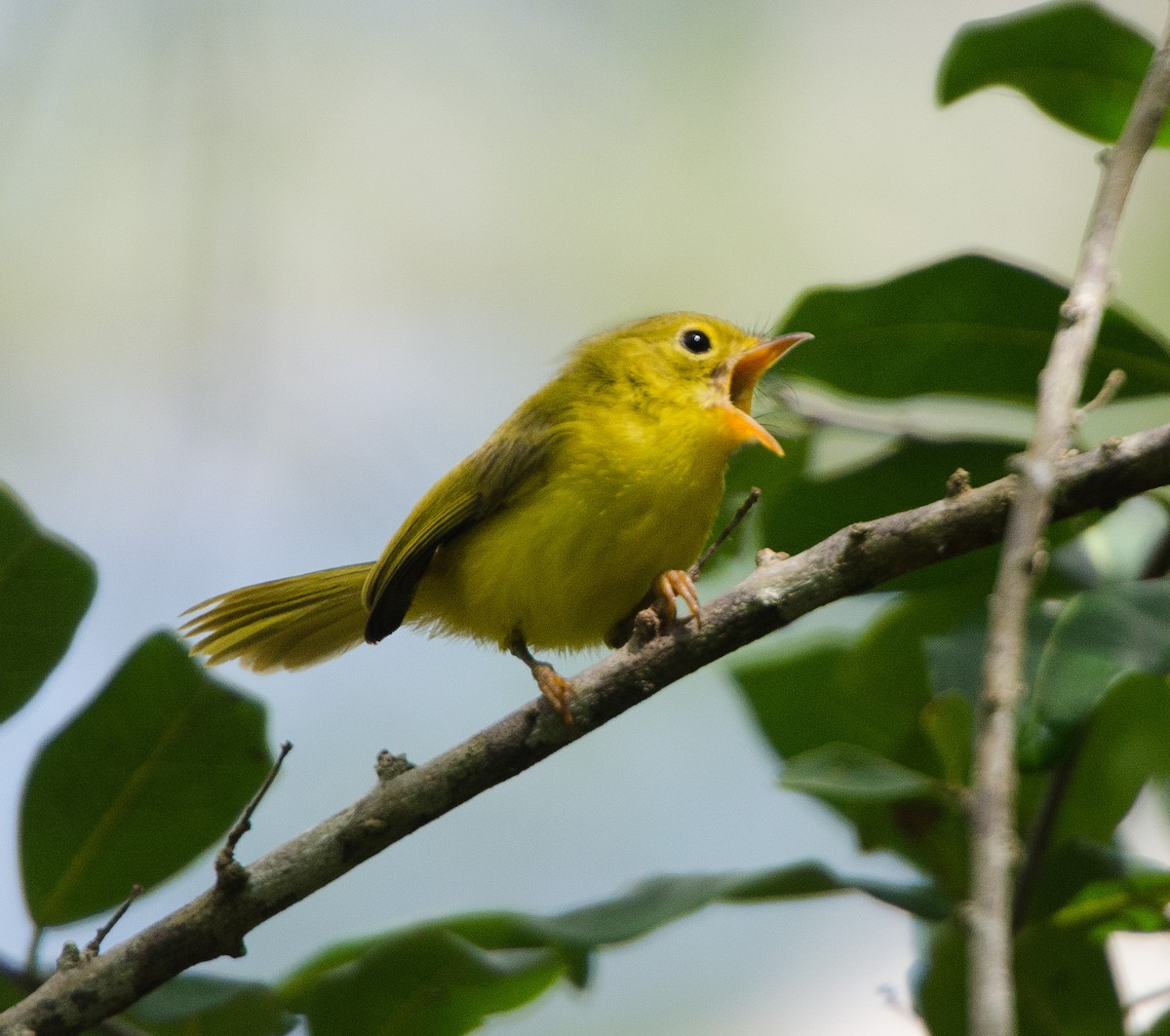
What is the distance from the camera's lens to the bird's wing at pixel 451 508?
336 centimetres

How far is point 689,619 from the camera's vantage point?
7.65ft

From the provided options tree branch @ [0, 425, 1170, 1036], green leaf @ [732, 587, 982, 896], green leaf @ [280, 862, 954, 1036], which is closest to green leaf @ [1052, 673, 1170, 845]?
green leaf @ [732, 587, 982, 896]

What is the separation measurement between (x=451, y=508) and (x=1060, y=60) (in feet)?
5.55

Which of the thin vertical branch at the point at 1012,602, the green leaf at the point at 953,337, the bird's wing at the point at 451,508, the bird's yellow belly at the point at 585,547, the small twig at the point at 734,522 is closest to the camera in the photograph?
the thin vertical branch at the point at 1012,602

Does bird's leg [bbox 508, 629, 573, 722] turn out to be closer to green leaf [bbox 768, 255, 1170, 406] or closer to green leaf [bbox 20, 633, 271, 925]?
green leaf [bbox 20, 633, 271, 925]

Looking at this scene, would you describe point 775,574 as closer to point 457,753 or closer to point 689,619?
point 689,619

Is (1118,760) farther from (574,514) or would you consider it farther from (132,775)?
(132,775)

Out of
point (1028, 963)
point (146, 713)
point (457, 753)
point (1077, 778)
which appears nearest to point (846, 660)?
point (1077, 778)

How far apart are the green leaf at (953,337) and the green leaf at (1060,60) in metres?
0.42

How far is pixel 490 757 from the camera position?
2.50m

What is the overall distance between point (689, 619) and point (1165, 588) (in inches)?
34.0

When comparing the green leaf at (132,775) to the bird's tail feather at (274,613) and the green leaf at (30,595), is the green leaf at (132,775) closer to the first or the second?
the green leaf at (30,595)

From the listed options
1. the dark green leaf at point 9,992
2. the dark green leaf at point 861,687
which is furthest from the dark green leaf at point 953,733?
the dark green leaf at point 9,992

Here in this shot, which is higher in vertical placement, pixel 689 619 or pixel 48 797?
pixel 689 619
